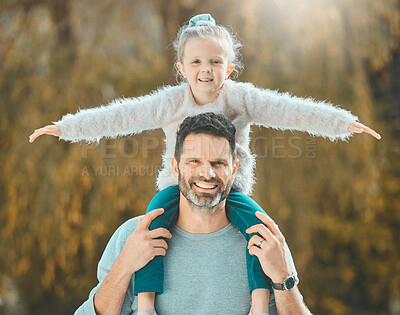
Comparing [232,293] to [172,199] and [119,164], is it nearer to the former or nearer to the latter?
[172,199]

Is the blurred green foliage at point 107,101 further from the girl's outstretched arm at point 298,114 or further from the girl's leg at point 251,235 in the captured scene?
the girl's leg at point 251,235

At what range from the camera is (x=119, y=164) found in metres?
3.84

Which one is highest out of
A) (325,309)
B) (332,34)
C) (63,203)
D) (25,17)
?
A: (25,17)

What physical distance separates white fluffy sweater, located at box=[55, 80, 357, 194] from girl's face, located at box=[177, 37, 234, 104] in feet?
0.24

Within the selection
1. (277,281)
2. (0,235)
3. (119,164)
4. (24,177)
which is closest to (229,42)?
(277,281)

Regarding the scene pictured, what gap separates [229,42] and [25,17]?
262 cm

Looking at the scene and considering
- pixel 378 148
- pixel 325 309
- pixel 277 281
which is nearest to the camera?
pixel 277 281

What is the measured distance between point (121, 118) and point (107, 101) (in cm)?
204

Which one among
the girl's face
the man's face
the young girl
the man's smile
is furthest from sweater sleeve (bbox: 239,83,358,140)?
the man's smile

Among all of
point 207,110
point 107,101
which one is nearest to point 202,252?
point 207,110

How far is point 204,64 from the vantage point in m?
1.85

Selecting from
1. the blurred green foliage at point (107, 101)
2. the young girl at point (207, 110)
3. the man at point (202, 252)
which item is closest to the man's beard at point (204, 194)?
the man at point (202, 252)

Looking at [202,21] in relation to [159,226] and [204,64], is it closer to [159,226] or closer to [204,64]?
[204,64]

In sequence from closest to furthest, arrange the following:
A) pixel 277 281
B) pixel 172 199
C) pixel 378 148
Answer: pixel 277 281
pixel 172 199
pixel 378 148
